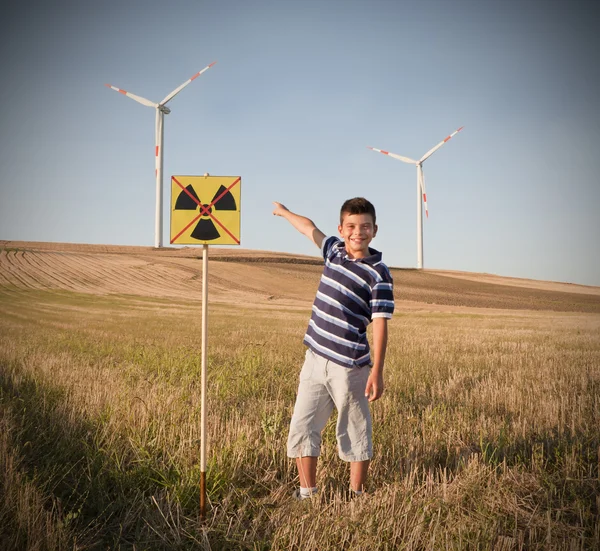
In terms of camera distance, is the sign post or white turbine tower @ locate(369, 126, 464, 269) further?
white turbine tower @ locate(369, 126, 464, 269)

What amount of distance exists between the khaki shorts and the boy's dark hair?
120cm

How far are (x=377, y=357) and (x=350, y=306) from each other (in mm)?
448

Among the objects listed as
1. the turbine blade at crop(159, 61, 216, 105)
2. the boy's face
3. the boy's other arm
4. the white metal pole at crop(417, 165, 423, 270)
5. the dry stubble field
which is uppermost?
the turbine blade at crop(159, 61, 216, 105)

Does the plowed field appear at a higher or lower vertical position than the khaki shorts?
higher

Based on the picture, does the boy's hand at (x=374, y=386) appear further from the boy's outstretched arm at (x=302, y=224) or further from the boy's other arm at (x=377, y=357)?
the boy's outstretched arm at (x=302, y=224)

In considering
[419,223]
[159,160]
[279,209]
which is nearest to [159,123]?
[159,160]

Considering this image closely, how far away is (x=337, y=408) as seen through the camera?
12.0 ft

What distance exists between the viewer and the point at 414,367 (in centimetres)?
923

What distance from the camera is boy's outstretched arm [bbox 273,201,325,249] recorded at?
166 inches

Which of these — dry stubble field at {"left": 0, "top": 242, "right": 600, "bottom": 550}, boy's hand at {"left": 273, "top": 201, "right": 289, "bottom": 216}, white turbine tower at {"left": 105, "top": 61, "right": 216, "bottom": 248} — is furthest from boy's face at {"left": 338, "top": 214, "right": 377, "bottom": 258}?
white turbine tower at {"left": 105, "top": 61, "right": 216, "bottom": 248}

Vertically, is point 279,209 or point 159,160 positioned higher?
point 159,160

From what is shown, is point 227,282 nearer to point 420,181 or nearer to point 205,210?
point 420,181

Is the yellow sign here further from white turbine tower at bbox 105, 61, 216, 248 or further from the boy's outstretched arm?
white turbine tower at bbox 105, 61, 216, 248

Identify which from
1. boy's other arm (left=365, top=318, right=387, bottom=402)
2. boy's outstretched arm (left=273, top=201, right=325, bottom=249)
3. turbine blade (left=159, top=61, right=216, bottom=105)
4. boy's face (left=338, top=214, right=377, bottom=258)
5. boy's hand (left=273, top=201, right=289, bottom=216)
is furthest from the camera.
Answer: turbine blade (left=159, top=61, right=216, bottom=105)
